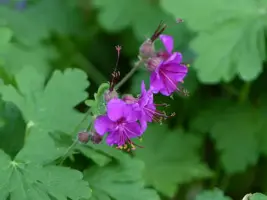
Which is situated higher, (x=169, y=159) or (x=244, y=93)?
(x=244, y=93)

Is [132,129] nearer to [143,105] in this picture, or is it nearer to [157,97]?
[143,105]

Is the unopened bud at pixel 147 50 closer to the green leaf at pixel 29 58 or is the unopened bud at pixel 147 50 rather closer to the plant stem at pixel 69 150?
the plant stem at pixel 69 150

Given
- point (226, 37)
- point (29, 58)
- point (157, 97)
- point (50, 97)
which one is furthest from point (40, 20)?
point (50, 97)

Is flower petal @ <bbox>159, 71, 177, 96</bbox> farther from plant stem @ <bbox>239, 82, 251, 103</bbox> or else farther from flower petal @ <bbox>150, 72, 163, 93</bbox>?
plant stem @ <bbox>239, 82, 251, 103</bbox>

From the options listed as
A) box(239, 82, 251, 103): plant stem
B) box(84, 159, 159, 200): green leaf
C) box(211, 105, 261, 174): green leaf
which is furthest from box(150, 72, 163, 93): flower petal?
box(239, 82, 251, 103): plant stem

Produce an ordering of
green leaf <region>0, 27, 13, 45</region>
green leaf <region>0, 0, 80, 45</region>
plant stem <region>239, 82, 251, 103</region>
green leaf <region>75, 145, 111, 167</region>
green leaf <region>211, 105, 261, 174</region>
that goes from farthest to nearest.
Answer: green leaf <region>0, 0, 80, 45</region> → plant stem <region>239, 82, 251, 103</region> → green leaf <region>211, 105, 261, 174</region> → green leaf <region>0, 27, 13, 45</region> → green leaf <region>75, 145, 111, 167</region>

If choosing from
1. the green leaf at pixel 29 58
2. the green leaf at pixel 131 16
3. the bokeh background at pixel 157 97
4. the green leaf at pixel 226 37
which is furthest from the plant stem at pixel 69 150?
the green leaf at pixel 131 16

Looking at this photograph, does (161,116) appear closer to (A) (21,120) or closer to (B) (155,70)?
(B) (155,70)
